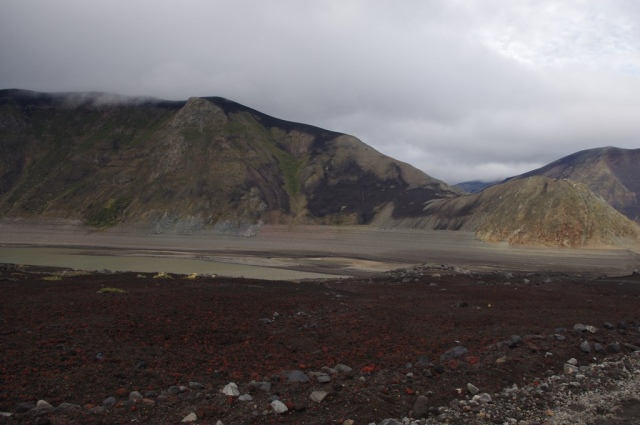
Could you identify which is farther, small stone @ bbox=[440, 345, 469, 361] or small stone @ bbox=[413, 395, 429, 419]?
small stone @ bbox=[440, 345, 469, 361]

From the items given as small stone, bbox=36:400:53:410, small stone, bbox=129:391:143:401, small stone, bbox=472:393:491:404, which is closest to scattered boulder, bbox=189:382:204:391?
small stone, bbox=129:391:143:401

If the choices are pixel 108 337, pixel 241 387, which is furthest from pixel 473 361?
pixel 108 337

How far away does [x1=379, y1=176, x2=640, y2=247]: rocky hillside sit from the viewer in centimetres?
8844

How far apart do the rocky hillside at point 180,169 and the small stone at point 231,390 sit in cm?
12434

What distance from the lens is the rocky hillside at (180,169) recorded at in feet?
477

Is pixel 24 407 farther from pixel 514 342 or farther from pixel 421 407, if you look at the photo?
pixel 514 342

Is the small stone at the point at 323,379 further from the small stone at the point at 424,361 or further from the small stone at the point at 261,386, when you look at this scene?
the small stone at the point at 424,361

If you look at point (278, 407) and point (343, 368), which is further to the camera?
point (343, 368)

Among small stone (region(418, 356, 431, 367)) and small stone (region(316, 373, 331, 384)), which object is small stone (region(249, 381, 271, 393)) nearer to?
small stone (region(316, 373, 331, 384))

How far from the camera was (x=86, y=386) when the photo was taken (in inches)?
318

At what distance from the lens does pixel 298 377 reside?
8.60m

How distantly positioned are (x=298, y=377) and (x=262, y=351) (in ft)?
9.33

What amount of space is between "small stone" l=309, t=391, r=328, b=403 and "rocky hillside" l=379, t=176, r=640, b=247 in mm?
90880

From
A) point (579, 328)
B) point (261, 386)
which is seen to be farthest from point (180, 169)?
point (261, 386)
